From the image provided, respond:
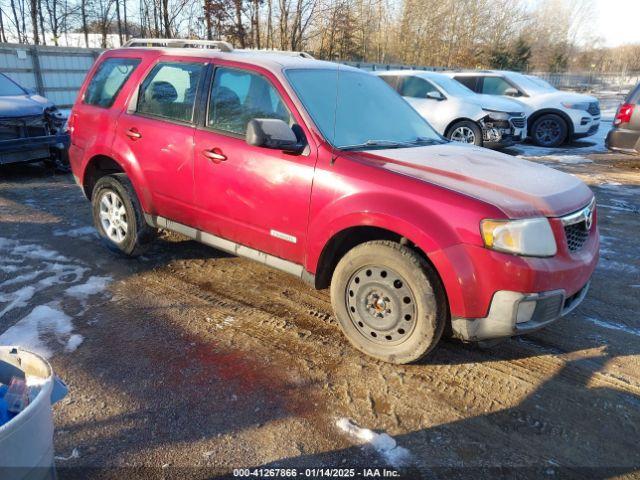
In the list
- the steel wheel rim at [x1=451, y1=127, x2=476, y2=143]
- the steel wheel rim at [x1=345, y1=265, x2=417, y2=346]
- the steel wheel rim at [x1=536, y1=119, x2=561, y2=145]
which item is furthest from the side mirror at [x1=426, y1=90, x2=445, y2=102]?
the steel wheel rim at [x1=345, y1=265, x2=417, y2=346]

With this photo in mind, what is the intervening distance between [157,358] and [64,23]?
33491 mm

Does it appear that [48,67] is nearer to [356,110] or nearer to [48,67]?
[48,67]

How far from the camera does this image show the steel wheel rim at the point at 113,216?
4699mm

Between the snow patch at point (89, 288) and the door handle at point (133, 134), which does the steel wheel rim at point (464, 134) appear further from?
the snow patch at point (89, 288)

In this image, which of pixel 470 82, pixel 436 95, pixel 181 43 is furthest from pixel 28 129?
pixel 470 82

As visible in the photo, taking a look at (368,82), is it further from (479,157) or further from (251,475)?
(251,475)

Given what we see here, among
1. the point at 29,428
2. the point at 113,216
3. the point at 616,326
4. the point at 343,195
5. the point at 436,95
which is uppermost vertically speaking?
the point at 436,95

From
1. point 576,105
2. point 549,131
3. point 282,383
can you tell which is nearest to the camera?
point 282,383

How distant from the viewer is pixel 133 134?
4.32 metres

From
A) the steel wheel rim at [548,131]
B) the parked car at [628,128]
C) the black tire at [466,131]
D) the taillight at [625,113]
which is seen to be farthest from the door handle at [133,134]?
the steel wheel rim at [548,131]

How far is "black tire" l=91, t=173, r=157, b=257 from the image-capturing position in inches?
179

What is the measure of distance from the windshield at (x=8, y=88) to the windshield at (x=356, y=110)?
696 cm

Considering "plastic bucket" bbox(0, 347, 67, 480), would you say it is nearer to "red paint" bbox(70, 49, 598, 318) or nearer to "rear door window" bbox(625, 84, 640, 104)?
"red paint" bbox(70, 49, 598, 318)

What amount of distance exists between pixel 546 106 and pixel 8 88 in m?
11.8
